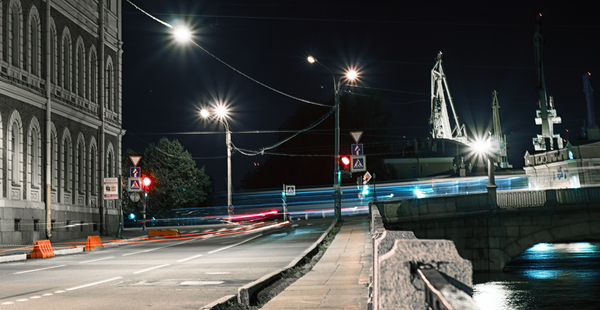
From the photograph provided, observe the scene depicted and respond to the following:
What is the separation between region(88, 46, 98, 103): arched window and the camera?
3784 cm

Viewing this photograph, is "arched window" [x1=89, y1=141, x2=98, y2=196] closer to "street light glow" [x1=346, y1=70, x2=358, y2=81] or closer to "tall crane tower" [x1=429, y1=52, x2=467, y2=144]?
"street light glow" [x1=346, y1=70, x2=358, y2=81]

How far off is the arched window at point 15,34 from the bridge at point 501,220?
A: 23960mm

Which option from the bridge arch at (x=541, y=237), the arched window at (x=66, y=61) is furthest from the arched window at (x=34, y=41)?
the bridge arch at (x=541, y=237)

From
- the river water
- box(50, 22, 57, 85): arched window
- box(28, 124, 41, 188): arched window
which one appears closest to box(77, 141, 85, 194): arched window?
box(50, 22, 57, 85): arched window

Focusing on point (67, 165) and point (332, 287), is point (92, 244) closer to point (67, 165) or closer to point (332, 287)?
point (67, 165)

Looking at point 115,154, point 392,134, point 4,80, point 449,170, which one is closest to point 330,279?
point 4,80

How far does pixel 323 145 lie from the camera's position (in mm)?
71438

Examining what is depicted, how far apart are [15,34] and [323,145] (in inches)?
1806

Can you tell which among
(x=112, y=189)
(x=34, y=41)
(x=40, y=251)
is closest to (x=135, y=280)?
(x=40, y=251)

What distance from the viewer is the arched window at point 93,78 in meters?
37.8

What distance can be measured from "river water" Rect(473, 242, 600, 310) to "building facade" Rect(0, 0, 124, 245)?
20524 millimetres

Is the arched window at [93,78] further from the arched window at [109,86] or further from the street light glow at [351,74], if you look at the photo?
the street light glow at [351,74]

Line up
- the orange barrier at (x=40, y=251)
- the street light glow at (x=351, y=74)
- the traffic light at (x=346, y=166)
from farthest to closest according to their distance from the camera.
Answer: the street light glow at (x=351, y=74) → the traffic light at (x=346, y=166) → the orange barrier at (x=40, y=251)

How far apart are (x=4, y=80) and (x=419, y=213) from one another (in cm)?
2552
